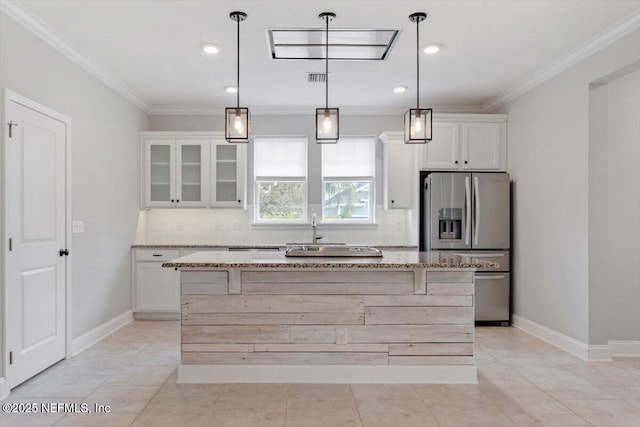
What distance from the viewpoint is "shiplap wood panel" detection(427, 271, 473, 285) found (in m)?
3.22

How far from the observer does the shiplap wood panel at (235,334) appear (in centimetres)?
319

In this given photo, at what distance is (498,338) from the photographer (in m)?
4.45

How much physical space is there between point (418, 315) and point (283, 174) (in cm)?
307

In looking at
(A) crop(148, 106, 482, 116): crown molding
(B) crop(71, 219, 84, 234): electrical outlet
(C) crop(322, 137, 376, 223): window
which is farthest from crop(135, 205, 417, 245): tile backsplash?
(B) crop(71, 219, 84, 234): electrical outlet

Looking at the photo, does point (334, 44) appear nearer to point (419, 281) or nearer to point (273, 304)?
point (419, 281)

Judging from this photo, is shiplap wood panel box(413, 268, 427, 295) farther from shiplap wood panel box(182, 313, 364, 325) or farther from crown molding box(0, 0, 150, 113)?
crown molding box(0, 0, 150, 113)

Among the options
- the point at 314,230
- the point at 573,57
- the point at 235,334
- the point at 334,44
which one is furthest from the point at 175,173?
the point at 573,57

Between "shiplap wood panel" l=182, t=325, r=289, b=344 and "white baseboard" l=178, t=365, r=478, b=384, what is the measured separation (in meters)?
0.18

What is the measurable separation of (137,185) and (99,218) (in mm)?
1123

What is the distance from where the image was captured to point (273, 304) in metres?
3.20

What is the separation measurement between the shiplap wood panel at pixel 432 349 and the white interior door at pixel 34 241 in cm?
262

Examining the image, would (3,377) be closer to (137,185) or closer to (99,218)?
(99,218)

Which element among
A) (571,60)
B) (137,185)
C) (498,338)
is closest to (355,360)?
(498,338)

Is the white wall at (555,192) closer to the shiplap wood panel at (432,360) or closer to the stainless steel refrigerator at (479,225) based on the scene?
the stainless steel refrigerator at (479,225)
